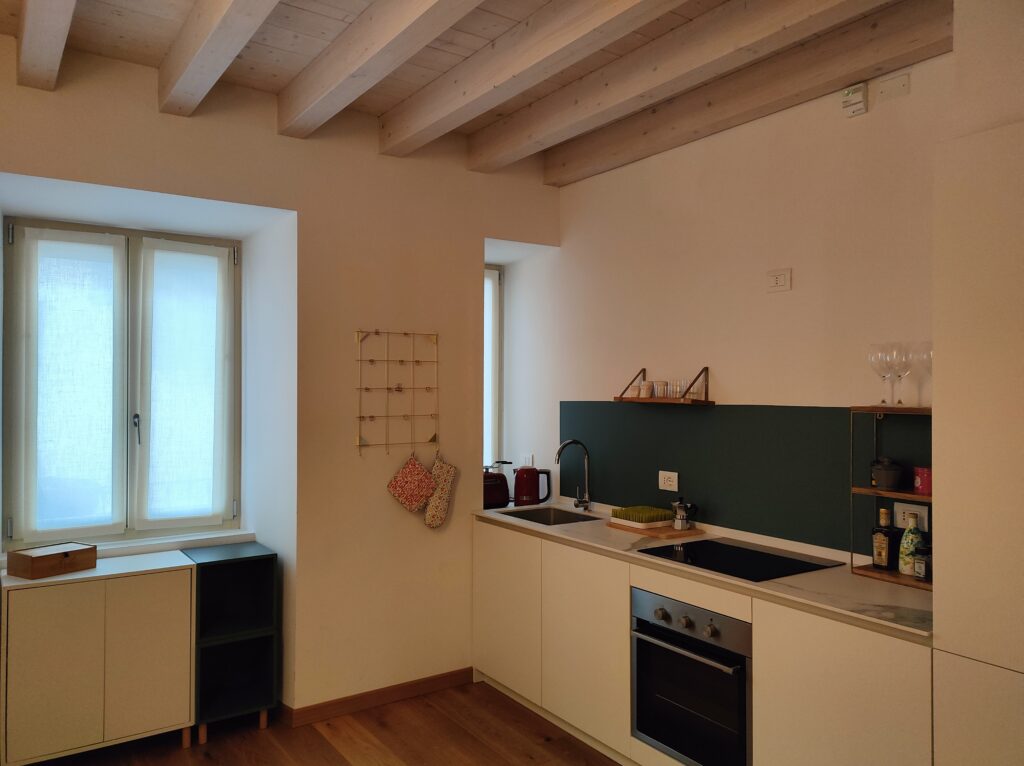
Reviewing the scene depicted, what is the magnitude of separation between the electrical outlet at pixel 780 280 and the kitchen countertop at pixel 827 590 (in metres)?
0.97

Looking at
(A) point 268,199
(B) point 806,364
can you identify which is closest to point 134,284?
(A) point 268,199

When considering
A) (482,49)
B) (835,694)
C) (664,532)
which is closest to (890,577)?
(835,694)

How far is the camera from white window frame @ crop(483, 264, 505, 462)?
177 inches

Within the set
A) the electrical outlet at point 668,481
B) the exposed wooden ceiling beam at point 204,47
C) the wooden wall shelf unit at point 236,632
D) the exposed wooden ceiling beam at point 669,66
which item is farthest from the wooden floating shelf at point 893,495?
the wooden wall shelf unit at point 236,632

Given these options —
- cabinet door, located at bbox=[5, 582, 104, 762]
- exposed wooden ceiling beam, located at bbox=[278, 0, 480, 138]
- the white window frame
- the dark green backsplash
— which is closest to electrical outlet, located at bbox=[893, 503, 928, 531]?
the dark green backsplash

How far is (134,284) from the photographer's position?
140 inches

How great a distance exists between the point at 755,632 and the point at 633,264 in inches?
72.8

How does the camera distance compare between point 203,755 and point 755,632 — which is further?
point 203,755

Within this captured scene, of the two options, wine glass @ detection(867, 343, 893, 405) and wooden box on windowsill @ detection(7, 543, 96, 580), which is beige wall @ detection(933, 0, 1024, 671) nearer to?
wine glass @ detection(867, 343, 893, 405)

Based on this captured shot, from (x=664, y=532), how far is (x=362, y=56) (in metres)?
2.11

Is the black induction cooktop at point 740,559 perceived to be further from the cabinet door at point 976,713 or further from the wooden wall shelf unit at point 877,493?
the cabinet door at point 976,713

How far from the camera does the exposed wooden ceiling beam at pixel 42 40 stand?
2.23m

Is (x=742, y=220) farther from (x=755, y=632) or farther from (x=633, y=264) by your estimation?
(x=755, y=632)

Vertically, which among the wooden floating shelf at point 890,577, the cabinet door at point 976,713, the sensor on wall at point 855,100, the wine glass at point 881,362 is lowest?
the cabinet door at point 976,713
